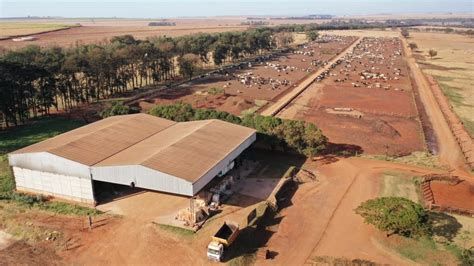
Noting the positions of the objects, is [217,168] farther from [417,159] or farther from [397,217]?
[417,159]

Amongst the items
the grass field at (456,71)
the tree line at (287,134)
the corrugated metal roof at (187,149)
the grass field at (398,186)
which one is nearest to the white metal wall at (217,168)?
the corrugated metal roof at (187,149)

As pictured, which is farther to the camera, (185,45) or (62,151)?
(185,45)

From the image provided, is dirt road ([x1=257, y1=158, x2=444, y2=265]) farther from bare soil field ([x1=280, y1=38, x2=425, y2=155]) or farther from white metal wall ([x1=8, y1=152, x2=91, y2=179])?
white metal wall ([x1=8, y1=152, x2=91, y2=179])

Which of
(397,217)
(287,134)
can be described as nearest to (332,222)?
(397,217)

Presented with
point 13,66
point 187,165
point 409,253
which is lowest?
point 409,253

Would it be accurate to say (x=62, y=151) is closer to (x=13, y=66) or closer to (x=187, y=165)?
(x=187, y=165)

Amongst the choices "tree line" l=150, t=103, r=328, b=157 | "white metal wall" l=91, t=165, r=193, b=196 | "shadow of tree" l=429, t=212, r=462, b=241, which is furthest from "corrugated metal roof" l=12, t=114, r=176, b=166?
"shadow of tree" l=429, t=212, r=462, b=241

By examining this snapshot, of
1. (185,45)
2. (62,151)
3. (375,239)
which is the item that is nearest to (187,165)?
(62,151)
